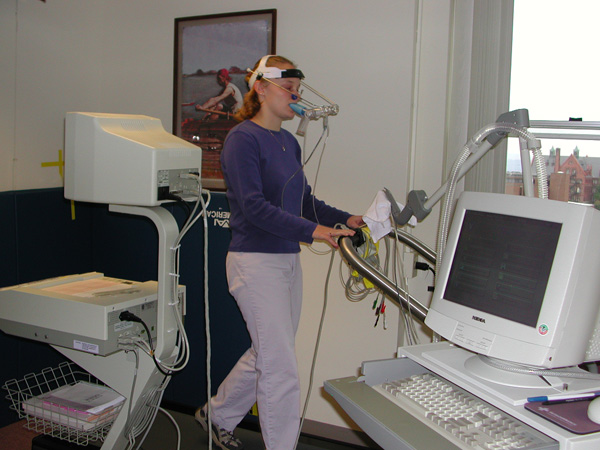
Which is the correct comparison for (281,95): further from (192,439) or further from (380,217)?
(192,439)

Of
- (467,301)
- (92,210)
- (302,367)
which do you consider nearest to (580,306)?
(467,301)

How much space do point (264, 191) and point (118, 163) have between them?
613 millimetres

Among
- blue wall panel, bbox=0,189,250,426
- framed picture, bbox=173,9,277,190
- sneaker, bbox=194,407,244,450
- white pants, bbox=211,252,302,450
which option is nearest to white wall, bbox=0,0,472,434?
framed picture, bbox=173,9,277,190

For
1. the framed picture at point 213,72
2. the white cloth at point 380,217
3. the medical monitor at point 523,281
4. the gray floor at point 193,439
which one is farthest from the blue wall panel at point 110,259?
the medical monitor at point 523,281

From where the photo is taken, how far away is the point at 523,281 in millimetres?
1297

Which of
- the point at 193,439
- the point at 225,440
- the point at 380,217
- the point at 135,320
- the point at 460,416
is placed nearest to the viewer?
the point at 460,416

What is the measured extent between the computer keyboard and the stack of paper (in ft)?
4.12

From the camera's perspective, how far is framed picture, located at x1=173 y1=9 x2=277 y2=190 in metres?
2.92

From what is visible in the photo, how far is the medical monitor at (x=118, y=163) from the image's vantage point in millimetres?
1897

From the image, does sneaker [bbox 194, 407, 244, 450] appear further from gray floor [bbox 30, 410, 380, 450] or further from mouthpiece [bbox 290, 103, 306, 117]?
mouthpiece [bbox 290, 103, 306, 117]

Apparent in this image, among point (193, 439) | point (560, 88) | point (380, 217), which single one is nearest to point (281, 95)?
point (380, 217)

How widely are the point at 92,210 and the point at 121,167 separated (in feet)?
4.44

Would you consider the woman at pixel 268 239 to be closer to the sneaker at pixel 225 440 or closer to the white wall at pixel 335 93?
the sneaker at pixel 225 440

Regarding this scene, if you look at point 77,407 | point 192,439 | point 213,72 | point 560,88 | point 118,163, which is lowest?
point 192,439
